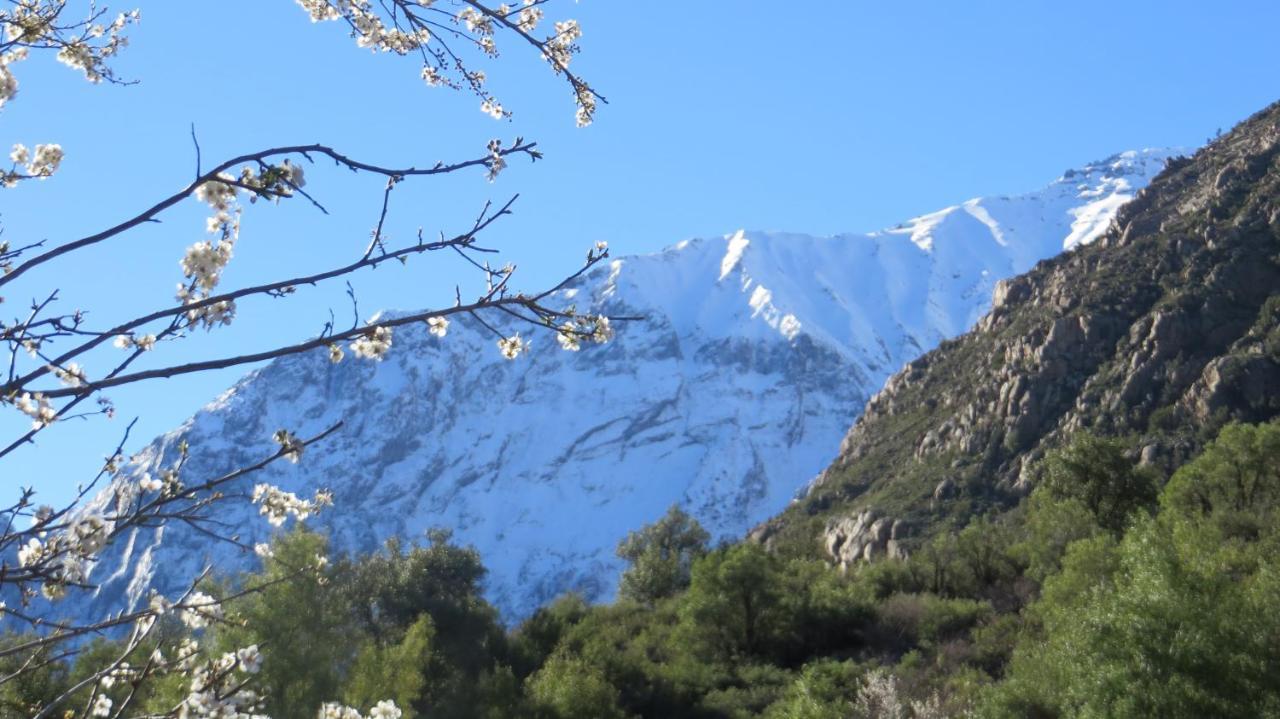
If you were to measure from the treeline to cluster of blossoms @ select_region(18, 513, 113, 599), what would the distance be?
1218 centimetres

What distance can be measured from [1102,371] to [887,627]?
2193 cm

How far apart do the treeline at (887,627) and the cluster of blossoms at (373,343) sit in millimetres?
12040

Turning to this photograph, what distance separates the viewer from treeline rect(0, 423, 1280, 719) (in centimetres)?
1603

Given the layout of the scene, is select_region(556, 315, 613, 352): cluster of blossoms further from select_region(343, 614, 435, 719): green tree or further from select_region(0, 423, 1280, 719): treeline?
select_region(343, 614, 435, 719): green tree

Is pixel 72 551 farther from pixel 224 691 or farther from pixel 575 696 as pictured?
pixel 575 696

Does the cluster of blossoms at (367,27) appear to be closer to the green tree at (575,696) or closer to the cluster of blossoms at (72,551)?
the cluster of blossoms at (72,551)

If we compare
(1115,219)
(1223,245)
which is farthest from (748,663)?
(1115,219)

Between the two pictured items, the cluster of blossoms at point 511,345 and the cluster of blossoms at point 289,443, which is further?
the cluster of blossoms at point 511,345

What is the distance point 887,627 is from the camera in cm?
3122

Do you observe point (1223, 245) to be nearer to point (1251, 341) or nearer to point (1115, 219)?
point (1251, 341)

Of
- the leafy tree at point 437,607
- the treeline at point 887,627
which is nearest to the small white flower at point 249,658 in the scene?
the treeline at point 887,627

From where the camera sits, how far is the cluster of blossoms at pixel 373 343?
12.9 ft

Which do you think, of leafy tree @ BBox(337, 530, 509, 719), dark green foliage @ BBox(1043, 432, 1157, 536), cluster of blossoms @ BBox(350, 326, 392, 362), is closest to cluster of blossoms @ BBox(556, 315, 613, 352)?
cluster of blossoms @ BBox(350, 326, 392, 362)

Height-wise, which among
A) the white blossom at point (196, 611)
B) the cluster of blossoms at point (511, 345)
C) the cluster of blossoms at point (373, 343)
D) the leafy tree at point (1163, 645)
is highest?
the cluster of blossoms at point (511, 345)
